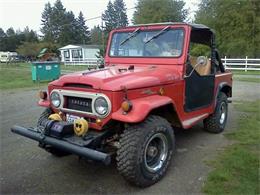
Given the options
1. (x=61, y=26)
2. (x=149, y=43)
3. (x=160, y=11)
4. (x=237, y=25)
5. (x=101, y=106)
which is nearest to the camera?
(x=101, y=106)

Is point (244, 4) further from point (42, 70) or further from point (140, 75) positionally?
point (140, 75)

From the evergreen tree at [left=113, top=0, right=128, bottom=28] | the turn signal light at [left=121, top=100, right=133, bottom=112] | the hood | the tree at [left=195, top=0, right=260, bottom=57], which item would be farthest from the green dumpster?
the evergreen tree at [left=113, top=0, right=128, bottom=28]

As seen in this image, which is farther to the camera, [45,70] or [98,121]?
[45,70]

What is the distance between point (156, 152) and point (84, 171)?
1.08 metres

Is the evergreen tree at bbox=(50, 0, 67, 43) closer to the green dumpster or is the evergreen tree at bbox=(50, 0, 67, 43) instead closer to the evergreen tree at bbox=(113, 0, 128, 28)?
the evergreen tree at bbox=(113, 0, 128, 28)

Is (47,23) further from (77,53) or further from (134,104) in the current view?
(134,104)

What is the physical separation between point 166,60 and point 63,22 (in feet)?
265

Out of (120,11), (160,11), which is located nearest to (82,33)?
(120,11)

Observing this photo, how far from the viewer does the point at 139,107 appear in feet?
12.6

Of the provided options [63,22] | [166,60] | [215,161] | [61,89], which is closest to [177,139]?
[215,161]

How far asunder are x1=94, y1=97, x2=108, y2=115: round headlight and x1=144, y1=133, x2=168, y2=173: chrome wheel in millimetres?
678

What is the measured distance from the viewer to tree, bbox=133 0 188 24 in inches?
1515

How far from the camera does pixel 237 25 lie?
1137 inches

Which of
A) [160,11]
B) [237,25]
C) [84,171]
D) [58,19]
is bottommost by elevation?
[84,171]
